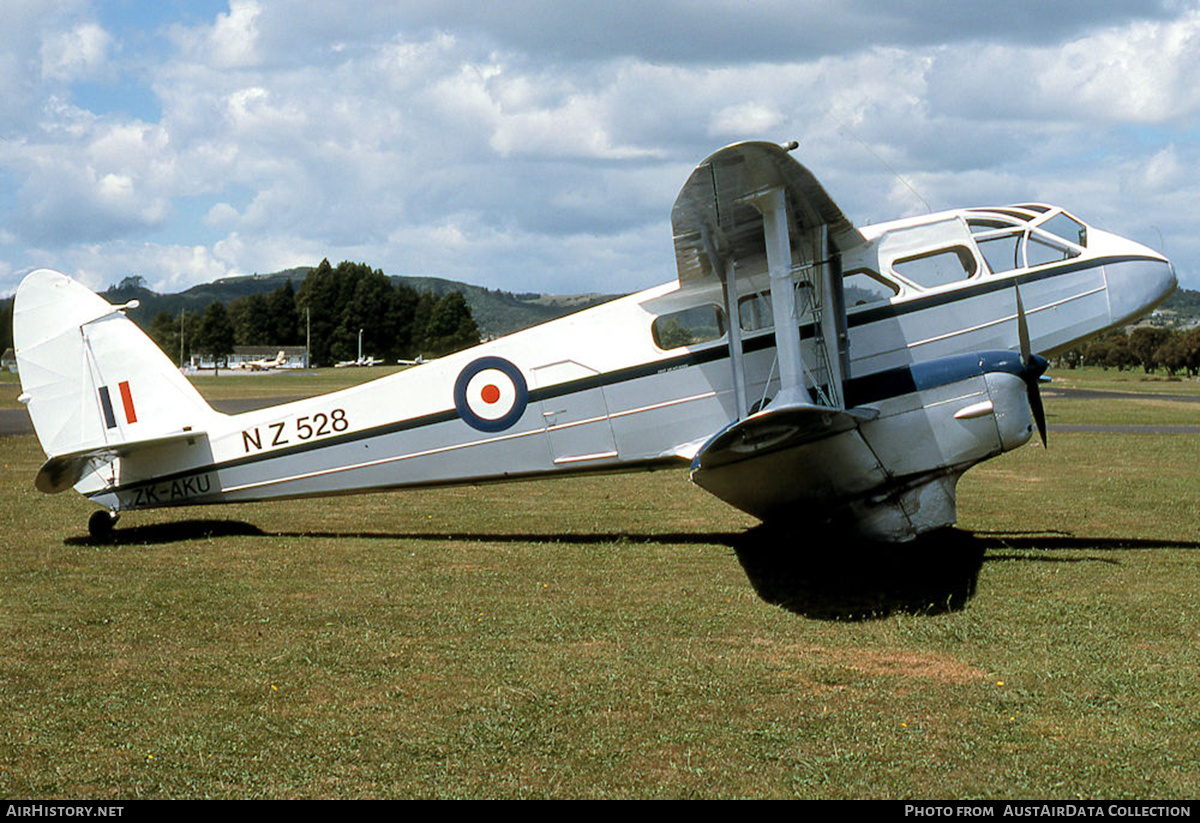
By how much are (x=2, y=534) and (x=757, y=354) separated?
8.55 meters

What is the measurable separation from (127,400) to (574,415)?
4792 mm

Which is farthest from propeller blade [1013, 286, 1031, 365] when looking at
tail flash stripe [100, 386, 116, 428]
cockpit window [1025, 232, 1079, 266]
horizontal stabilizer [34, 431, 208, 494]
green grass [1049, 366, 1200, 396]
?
green grass [1049, 366, 1200, 396]

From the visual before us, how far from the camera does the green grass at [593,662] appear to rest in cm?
498

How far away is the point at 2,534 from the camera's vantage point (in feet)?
37.4

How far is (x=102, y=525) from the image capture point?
10.8 m

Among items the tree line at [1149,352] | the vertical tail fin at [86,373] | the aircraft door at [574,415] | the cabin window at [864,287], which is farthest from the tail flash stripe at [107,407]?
the tree line at [1149,352]

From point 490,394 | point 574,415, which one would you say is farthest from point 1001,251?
point 490,394

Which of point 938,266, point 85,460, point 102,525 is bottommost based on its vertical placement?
point 102,525

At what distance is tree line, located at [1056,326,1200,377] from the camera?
114 m

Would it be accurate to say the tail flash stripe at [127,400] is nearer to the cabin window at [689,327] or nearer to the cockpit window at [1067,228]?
the cabin window at [689,327]

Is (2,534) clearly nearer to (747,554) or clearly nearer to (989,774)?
(747,554)

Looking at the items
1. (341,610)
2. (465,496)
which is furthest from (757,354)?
(465,496)

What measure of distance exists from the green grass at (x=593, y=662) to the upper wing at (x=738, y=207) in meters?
2.97

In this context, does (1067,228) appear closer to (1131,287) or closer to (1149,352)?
(1131,287)
